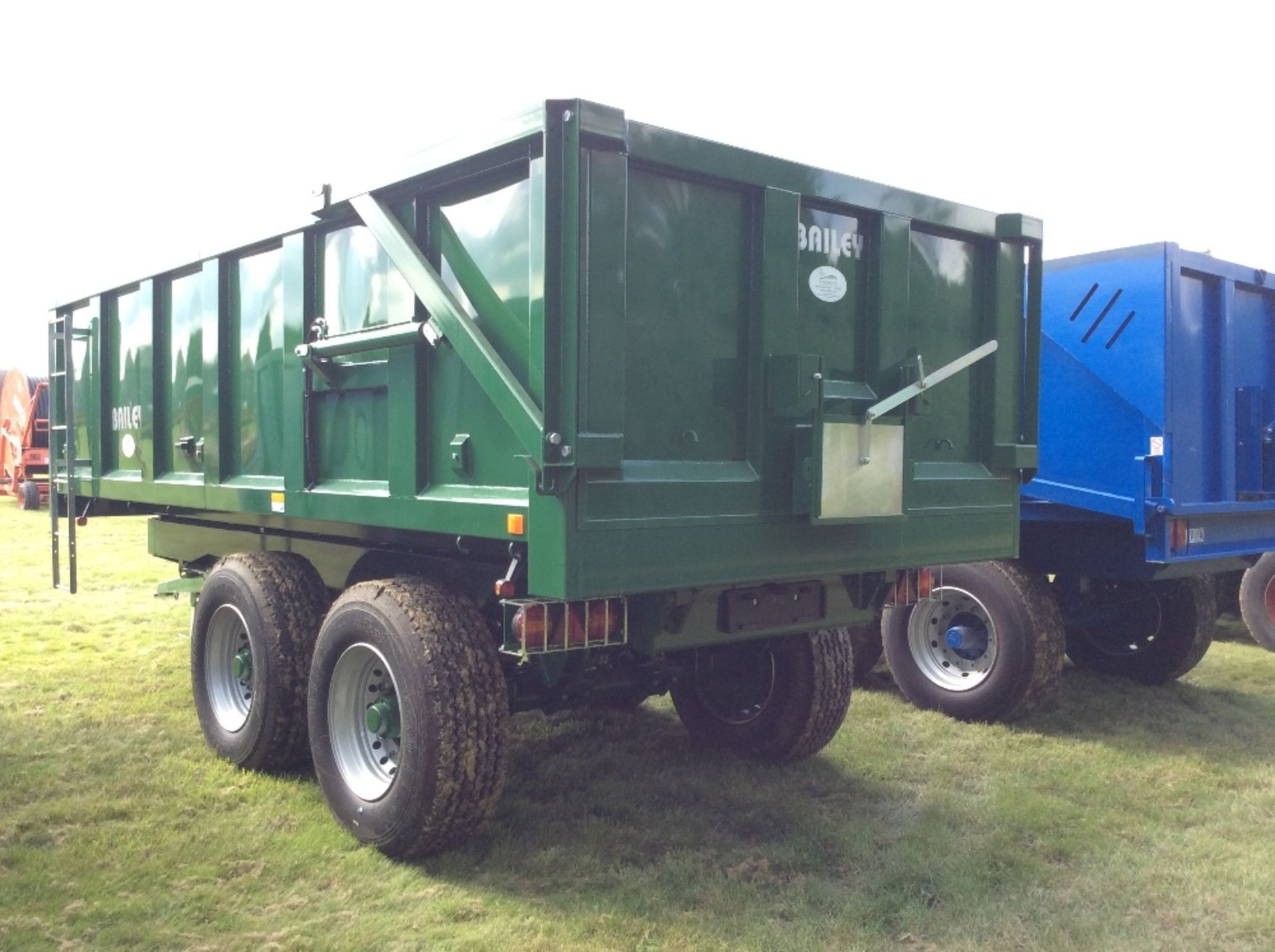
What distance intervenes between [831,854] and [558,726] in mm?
2025

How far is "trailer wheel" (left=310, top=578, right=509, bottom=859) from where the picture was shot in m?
3.71

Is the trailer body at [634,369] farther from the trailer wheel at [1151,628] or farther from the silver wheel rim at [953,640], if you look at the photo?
the trailer wheel at [1151,628]

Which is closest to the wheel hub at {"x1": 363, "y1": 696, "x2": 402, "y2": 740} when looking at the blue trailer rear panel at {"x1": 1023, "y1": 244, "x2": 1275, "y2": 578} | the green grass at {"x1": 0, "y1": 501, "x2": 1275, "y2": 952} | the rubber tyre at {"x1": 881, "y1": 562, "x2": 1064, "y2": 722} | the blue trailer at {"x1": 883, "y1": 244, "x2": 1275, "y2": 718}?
the green grass at {"x1": 0, "y1": 501, "x2": 1275, "y2": 952}

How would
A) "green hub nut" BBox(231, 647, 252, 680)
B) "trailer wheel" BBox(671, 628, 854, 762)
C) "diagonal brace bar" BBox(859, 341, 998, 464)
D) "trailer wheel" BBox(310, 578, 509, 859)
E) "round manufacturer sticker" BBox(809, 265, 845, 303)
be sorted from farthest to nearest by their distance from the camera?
"green hub nut" BBox(231, 647, 252, 680) → "trailer wheel" BBox(671, 628, 854, 762) → "round manufacturer sticker" BBox(809, 265, 845, 303) → "diagonal brace bar" BBox(859, 341, 998, 464) → "trailer wheel" BBox(310, 578, 509, 859)

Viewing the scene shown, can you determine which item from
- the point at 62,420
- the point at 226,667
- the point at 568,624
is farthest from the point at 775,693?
the point at 62,420

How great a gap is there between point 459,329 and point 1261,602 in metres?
6.98

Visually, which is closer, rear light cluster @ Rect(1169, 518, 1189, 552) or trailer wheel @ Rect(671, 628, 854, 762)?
trailer wheel @ Rect(671, 628, 854, 762)

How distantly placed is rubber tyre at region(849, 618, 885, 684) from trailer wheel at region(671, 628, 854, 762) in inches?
68.4

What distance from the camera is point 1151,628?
7.07 m

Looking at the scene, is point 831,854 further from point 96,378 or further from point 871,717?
point 96,378

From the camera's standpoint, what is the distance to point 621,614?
374 cm

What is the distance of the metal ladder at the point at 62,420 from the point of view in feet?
22.7

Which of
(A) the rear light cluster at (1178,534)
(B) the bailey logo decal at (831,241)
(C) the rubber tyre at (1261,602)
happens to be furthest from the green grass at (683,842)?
(B) the bailey logo decal at (831,241)

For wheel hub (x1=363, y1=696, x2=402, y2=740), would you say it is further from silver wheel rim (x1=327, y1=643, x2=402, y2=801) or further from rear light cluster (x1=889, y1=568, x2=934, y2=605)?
rear light cluster (x1=889, y1=568, x2=934, y2=605)
